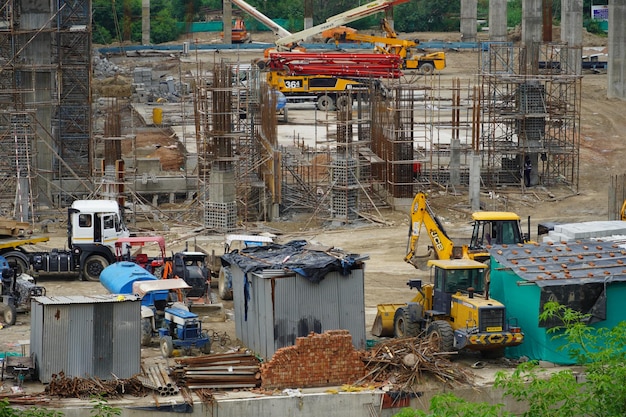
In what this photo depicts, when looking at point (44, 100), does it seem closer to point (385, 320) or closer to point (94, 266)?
point (94, 266)

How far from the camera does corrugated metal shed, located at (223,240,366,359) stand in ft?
84.9

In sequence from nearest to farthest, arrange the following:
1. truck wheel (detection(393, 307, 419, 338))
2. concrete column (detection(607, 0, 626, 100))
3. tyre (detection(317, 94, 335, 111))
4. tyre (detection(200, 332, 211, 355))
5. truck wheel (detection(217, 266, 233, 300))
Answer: tyre (detection(200, 332, 211, 355)) → truck wheel (detection(393, 307, 419, 338)) → truck wheel (detection(217, 266, 233, 300)) → tyre (detection(317, 94, 335, 111)) → concrete column (detection(607, 0, 626, 100))

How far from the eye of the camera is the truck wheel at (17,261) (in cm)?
3262

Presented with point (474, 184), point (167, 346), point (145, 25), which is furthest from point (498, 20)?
point (167, 346)

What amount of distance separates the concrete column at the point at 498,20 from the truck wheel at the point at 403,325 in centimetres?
5396

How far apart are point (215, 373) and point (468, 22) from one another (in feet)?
228

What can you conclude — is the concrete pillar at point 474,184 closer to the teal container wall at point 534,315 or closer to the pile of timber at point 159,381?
the teal container wall at point 534,315

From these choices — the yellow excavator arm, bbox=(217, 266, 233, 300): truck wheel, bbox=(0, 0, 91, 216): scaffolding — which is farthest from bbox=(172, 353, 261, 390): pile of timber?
bbox=(0, 0, 91, 216): scaffolding

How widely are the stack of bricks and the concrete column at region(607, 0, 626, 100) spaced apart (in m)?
44.5

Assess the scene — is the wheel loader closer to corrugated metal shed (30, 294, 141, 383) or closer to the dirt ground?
the dirt ground

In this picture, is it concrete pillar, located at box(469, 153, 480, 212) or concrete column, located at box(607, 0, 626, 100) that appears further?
concrete column, located at box(607, 0, 626, 100)

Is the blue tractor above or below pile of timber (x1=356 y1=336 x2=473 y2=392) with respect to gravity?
above

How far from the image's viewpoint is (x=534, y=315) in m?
26.1

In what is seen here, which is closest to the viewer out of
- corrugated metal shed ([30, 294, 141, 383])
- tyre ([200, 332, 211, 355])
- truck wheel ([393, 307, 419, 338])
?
corrugated metal shed ([30, 294, 141, 383])
